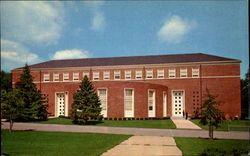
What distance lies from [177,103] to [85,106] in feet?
46.6

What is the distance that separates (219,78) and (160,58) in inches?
317

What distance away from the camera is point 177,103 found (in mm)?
29078

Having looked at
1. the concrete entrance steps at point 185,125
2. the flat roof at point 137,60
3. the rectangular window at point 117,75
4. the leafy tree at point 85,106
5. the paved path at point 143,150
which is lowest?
the concrete entrance steps at point 185,125

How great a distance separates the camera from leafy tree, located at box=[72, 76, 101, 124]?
19609 mm

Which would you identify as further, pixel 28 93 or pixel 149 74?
pixel 149 74

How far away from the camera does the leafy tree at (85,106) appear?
19.6m

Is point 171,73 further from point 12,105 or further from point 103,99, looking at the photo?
A: point 12,105

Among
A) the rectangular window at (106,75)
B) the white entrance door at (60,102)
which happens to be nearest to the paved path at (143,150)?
the white entrance door at (60,102)

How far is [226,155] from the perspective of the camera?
26.1 ft

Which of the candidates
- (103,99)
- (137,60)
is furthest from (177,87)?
(103,99)

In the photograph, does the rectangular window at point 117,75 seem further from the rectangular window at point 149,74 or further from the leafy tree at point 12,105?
the leafy tree at point 12,105

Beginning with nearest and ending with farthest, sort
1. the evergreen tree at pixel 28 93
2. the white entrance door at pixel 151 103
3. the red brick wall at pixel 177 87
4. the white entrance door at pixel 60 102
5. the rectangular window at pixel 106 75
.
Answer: the evergreen tree at pixel 28 93 → the red brick wall at pixel 177 87 → the white entrance door at pixel 60 102 → the white entrance door at pixel 151 103 → the rectangular window at pixel 106 75

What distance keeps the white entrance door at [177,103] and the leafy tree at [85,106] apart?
41.2 feet

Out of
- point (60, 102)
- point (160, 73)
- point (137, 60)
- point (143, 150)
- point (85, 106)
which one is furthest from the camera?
point (137, 60)
